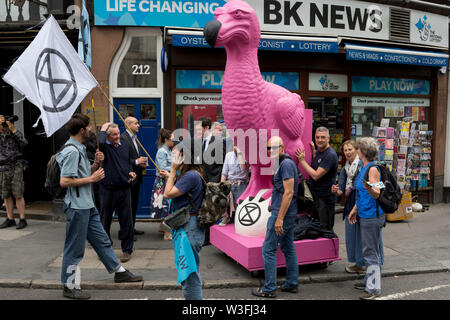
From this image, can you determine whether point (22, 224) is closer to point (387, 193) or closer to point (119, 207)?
point (119, 207)

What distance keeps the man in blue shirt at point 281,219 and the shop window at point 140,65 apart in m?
4.49

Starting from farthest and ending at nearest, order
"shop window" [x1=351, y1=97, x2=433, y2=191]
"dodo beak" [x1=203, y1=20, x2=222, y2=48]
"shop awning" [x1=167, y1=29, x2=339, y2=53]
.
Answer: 1. "shop window" [x1=351, y1=97, x2=433, y2=191]
2. "shop awning" [x1=167, y1=29, x2=339, y2=53]
3. "dodo beak" [x1=203, y1=20, x2=222, y2=48]

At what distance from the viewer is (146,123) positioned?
8289 millimetres

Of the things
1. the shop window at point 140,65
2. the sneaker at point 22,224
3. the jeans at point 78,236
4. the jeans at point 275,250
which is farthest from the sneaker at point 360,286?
the sneaker at point 22,224

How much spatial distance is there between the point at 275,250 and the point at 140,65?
5.17 m

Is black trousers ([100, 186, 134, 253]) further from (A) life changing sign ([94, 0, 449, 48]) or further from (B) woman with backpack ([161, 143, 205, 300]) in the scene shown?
(A) life changing sign ([94, 0, 449, 48])

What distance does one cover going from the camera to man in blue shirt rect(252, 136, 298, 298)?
4336mm

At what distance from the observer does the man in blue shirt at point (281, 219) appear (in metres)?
4.34

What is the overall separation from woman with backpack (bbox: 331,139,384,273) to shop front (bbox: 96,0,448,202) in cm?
272

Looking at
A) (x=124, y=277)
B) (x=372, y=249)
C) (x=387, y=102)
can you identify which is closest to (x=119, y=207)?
(x=124, y=277)

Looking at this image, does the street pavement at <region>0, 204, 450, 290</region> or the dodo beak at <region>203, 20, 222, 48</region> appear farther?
the street pavement at <region>0, 204, 450, 290</region>

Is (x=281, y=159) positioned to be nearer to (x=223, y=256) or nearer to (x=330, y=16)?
(x=223, y=256)

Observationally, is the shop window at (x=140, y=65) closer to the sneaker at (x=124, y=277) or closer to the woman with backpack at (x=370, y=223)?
the sneaker at (x=124, y=277)

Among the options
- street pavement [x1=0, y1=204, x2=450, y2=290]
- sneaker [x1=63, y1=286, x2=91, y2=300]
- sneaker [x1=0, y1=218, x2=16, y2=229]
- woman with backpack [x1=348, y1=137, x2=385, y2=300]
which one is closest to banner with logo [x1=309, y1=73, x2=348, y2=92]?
street pavement [x1=0, y1=204, x2=450, y2=290]
